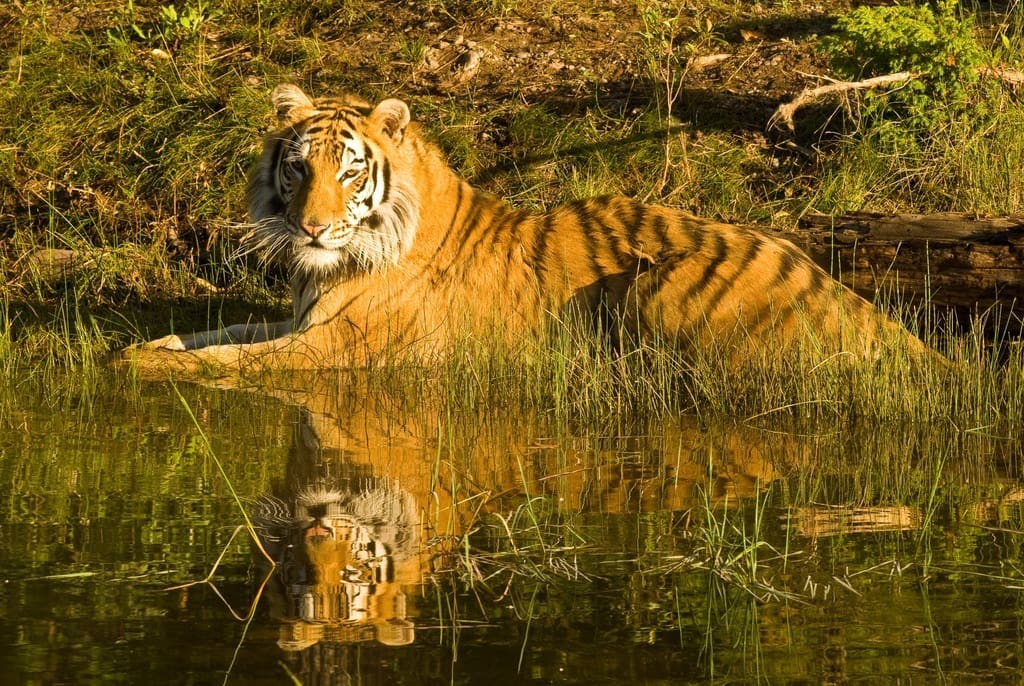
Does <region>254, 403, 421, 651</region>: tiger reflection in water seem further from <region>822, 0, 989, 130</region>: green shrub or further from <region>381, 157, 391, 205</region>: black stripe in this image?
<region>822, 0, 989, 130</region>: green shrub

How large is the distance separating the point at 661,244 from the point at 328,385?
177 centimetres

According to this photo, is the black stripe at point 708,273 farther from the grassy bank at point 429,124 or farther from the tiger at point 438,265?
the grassy bank at point 429,124

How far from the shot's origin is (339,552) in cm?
319

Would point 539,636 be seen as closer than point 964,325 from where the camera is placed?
Yes

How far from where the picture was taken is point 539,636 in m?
2.68

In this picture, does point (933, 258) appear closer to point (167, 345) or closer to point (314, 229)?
point (314, 229)

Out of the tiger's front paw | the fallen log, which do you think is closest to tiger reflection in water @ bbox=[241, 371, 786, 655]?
the tiger's front paw

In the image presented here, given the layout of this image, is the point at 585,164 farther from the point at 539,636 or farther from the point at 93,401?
the point at 539,636

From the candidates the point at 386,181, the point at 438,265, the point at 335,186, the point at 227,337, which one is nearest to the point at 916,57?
the point at 438,265

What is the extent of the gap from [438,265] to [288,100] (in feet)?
3.59

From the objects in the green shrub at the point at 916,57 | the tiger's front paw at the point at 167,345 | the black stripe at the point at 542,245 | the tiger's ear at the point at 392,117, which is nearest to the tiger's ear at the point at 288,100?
the tiger's ear at the point at 392,117

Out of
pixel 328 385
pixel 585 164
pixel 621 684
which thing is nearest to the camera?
pixel 621 684

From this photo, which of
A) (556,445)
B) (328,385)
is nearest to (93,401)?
(328,385)

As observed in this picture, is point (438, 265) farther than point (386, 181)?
Yes
